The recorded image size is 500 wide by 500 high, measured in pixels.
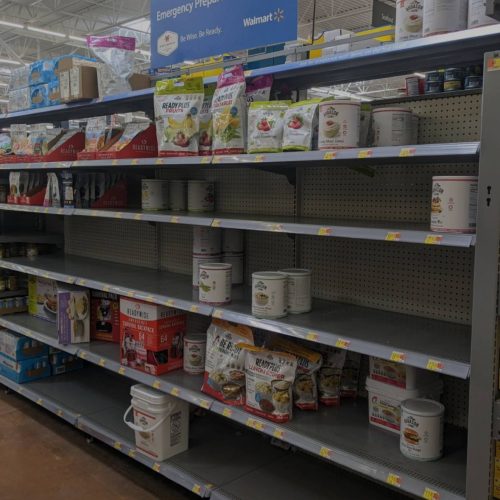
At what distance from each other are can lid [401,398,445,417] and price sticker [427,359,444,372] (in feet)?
0.90

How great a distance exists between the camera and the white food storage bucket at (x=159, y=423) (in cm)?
276

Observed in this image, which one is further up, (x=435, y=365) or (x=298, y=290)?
(x=298, y=290)

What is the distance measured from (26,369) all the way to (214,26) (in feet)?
8.82

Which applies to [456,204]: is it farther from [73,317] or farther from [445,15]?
[73,317]

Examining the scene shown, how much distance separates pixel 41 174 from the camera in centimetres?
391

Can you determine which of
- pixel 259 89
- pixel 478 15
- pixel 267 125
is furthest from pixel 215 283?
pixel 478 15

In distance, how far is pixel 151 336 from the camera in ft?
9.36

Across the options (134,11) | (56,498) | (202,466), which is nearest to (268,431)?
(202,466)

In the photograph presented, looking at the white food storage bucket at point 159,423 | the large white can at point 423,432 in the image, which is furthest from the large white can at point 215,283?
the large white can at point 423,432

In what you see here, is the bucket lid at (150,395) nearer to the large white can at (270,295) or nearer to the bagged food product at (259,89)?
the large white can at (270,295)

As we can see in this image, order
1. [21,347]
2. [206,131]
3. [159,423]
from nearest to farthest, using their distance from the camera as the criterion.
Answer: [206,131] → [159,423] → [21,347]

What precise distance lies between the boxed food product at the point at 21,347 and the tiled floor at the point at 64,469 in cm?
45

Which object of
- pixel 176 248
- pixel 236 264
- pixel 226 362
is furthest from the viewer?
pixel 176 248

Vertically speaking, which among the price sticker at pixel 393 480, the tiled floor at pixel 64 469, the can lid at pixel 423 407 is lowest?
the tiled floor at pixel 64 469
